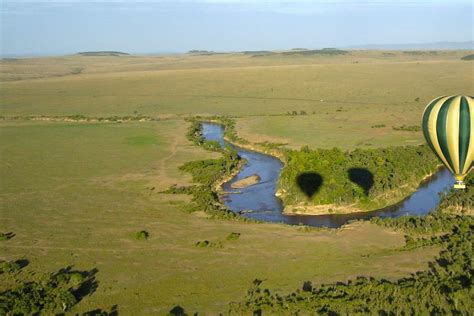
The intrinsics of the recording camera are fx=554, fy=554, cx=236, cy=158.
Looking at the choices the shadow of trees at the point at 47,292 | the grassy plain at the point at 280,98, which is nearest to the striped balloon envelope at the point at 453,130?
the shadow of trees at the point at 47,292

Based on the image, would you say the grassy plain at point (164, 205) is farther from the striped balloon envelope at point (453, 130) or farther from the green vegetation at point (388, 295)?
the striped balloon envelope at point (453, 130)

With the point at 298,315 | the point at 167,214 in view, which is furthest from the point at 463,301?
the point at 167,214

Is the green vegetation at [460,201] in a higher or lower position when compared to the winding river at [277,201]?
higher

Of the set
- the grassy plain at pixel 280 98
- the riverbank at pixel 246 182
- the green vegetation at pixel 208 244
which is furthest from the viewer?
the grassy plain at pixel 280 98

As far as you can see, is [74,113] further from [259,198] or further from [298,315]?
[298,315]

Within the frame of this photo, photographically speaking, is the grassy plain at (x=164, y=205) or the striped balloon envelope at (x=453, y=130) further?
the striped balloon envelope at (x=453, y=130)

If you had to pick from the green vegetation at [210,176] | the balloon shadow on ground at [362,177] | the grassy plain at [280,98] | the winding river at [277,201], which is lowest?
the winding river at [277,201]

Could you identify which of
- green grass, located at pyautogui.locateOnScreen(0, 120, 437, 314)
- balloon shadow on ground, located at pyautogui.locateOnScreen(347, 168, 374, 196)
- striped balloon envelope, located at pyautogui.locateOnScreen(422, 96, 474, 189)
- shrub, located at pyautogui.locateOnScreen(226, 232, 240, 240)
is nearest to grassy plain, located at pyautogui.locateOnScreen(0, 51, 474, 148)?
balloon shadow on ground, located at pyautogui.locateOnScreen(347, 168, 374, 196)

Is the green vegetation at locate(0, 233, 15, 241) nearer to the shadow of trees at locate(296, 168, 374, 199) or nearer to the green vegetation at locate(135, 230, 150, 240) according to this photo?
the green vegetation at locate(135, 230, 150, 240)

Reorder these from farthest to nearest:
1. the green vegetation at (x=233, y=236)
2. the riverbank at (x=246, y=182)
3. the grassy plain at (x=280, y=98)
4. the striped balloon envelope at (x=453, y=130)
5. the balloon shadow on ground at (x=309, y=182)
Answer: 1. the grassy plain at (x=280, y=98)
2. the riverbank at (x=246, y=182)
3. the balloon shadow on ground at (x=309, y=182)
4. the green vegetation at (x=233, y=236)
5. the striped balloon envelope at (x=453, y=130)
